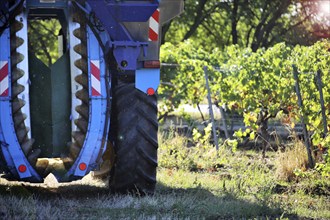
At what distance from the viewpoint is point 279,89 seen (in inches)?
448

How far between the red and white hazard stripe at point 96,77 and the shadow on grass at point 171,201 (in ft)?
3.32

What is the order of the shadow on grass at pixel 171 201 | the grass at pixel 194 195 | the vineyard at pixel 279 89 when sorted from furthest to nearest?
the vineyard at pixel 279 89 → the shadow on grass at pixel 171 201 → the grass at pixel 194 195

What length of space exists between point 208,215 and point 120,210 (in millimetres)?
779

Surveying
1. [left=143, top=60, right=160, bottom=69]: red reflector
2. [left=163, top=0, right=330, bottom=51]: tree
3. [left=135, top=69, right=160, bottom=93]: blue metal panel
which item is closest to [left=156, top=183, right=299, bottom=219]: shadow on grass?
[left=135, top=69, right=160, bottom=93]: blue metal panel

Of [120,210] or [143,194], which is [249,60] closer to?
[143,194]

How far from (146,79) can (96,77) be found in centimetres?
53

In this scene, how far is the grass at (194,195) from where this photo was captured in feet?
24.4

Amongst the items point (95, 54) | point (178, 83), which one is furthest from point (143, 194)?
point (178, 83)

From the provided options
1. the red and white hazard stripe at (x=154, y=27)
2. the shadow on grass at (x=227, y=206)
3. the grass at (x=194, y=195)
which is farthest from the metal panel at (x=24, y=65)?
the shadow on grass at (x=227, y=206)

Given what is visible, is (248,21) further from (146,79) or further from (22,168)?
(22,168)

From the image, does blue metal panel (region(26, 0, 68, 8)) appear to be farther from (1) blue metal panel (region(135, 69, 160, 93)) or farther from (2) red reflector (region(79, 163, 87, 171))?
(2) red reflector (region(79, 163, 87, 171))

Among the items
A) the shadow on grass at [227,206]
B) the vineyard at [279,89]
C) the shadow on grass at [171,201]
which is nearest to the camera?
the shadow on grass at [171,201]

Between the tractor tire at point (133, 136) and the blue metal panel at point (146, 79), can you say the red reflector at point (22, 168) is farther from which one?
the blue metal panel at point (146, 79)

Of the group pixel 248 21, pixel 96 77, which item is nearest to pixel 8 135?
pixel 96 77
